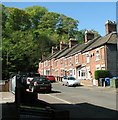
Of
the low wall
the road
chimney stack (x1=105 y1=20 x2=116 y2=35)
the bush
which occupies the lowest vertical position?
the road

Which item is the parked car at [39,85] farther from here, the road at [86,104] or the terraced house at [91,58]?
the terraced house at [91,58]

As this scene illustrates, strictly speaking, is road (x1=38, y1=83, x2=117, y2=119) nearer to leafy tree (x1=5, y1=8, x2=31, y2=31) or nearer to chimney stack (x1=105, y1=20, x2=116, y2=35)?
chimney stack (x1=105, y1=20, x2=116, y2=35)

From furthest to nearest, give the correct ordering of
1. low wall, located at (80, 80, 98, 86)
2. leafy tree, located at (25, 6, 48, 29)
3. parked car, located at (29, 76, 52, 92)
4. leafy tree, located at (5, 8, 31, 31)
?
leafy tree, located at (25, 6, 48, 29) < leafy tree, located at (5, 8, 31, 31) < low wall, located at (80, 80, 98, 86) < parked car, located at (29, 76, 52, 92)

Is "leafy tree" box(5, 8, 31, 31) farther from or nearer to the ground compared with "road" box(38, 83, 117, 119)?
farther from the ground

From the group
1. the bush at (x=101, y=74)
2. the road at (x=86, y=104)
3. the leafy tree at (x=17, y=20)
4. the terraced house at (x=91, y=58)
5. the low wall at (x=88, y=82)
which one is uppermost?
the leafy tree at (x=17, y=20)

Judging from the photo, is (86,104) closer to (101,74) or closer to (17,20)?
(101,74)

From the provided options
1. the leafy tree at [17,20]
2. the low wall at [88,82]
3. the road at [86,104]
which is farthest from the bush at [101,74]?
the leafy tree at [17,20]

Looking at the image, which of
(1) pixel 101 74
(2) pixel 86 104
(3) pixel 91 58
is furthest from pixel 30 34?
(2) pixel 86 104

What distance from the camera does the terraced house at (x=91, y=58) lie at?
42656 millimetres

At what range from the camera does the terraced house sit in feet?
140

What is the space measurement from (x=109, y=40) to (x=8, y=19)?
52.9 metres

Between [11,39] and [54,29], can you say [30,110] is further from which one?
[54,29]

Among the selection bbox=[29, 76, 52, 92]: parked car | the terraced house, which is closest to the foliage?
the terraced house

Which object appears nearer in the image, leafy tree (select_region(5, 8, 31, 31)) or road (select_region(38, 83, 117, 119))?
road (select_region(38, 83, 117, 119))
